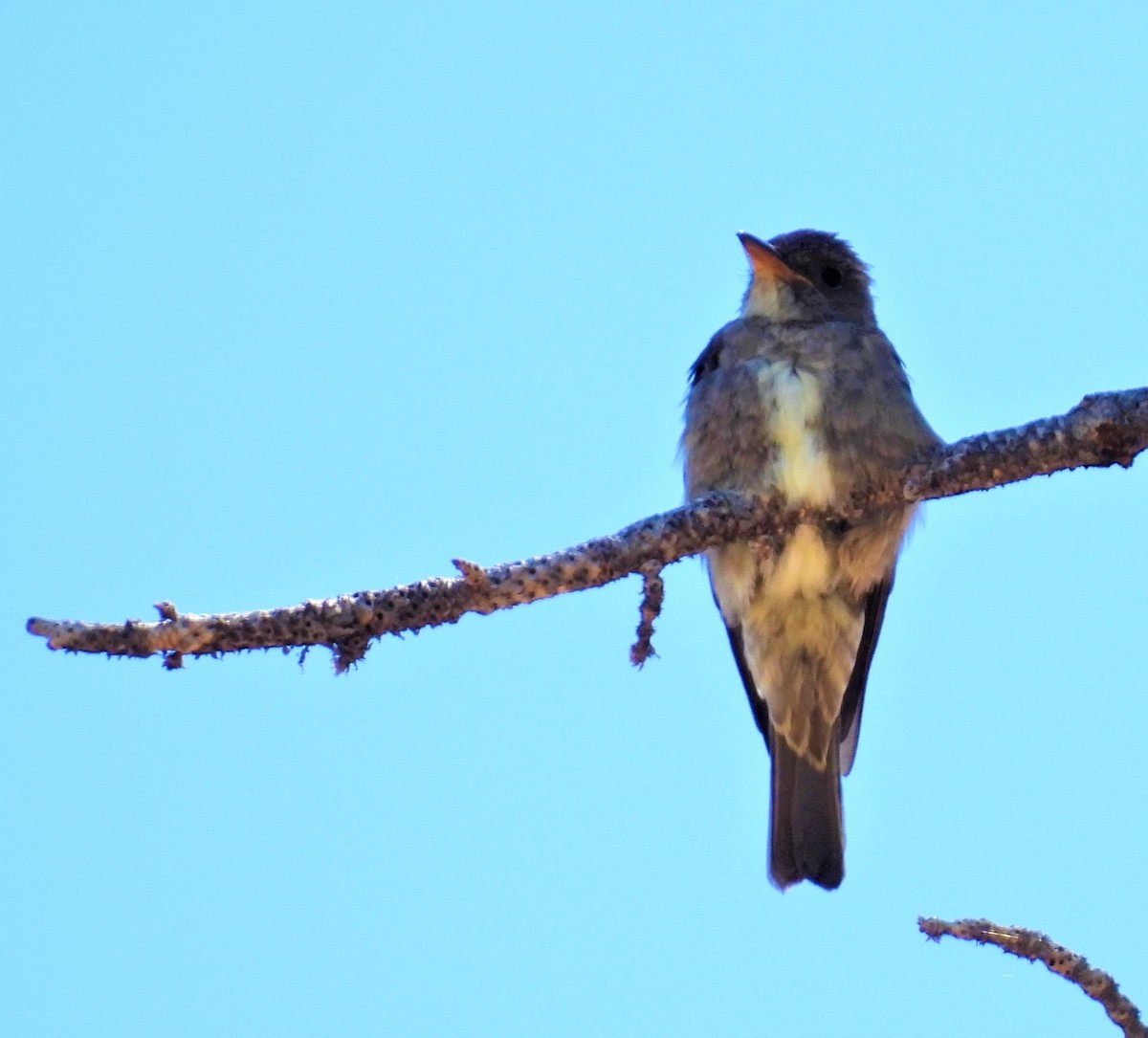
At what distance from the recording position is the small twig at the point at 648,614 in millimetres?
4090

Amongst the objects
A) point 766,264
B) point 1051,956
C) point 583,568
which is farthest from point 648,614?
point 766,264

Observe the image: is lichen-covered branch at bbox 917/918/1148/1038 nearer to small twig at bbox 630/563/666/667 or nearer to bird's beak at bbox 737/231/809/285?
small twig at bbox 630/563/666/667

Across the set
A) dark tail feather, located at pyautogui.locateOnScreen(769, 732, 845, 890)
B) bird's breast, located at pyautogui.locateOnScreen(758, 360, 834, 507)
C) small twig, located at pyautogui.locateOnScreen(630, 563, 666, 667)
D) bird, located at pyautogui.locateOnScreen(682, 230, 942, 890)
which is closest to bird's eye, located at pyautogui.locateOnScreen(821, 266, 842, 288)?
bird, located at pyautogui.locateOnScreen(682, 230, 942, 890)

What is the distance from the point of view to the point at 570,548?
3951mm

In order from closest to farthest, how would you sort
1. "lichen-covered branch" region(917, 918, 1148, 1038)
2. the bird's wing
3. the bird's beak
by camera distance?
"lichen-covered branch" region(917, 918, 1148, 1038), the bird's wing, the bird's beak

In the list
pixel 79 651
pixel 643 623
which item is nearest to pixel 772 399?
pixel 643 623

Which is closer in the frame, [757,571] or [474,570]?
[474,570]

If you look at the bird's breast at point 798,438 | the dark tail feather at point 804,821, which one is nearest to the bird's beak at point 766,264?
the bird's breast at point 798,438

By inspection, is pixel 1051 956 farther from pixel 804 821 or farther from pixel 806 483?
pixel 804 821

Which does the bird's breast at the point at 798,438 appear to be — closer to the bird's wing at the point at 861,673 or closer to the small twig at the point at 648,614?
the bird's wing at the point at 861,673

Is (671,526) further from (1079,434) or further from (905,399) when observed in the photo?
(905,399)

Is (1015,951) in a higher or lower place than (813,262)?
lower

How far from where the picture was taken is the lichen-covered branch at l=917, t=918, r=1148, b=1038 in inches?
125

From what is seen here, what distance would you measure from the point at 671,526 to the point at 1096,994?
1.63 meters
